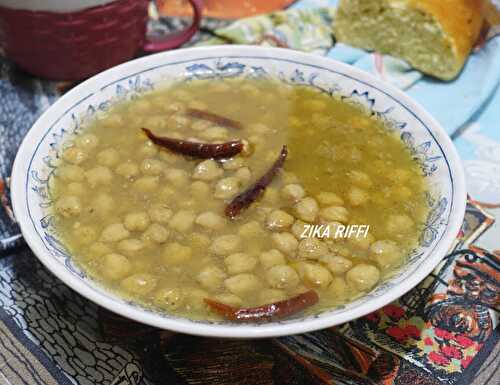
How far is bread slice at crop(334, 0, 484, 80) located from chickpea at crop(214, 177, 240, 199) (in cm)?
127

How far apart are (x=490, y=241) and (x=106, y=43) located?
5.14ft

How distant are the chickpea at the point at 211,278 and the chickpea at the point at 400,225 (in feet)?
1.56

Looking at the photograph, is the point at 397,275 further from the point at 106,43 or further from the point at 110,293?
the point at 106,43

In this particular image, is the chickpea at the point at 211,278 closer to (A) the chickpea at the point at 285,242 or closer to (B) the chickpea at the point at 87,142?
(A) the chickpea at the point at 285,242

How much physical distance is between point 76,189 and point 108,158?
15cm

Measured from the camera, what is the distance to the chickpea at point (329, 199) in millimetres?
1719

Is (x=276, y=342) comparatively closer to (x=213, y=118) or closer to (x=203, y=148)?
(x=203, y=148)

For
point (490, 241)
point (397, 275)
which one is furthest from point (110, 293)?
point (490, 241)

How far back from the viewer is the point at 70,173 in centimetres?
179

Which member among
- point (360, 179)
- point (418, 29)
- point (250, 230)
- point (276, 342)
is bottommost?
point (276, 342)

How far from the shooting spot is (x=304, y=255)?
5.17 feet

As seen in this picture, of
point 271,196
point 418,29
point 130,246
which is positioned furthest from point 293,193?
point 418,29

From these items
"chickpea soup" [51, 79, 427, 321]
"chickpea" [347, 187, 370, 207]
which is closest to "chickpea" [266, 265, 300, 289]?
"chickpea soup" [51, 79, 427, 321]

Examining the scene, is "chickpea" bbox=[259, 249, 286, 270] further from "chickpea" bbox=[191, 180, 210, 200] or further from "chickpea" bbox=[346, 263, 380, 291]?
"chickpea" bbox=[191, 180, 210, 200]
